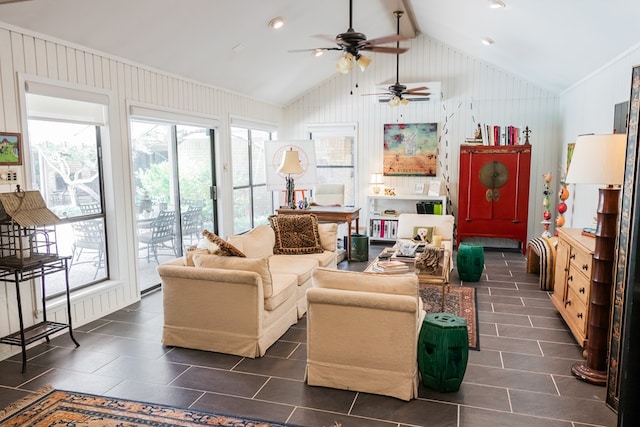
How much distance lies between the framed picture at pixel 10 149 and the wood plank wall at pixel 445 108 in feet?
17.0

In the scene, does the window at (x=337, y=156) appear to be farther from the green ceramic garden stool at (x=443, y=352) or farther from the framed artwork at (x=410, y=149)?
the green ceramic garden stool at (x=443, y=352)

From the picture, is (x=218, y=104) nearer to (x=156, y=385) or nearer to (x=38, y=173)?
(x=38, y=173)

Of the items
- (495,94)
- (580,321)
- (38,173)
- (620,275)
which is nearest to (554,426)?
(620,275)

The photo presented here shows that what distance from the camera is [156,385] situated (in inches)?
125

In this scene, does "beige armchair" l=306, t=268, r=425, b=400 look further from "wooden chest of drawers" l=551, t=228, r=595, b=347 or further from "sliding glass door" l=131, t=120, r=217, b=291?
"sliding glass door" l=131, t=120, r=217, b=291

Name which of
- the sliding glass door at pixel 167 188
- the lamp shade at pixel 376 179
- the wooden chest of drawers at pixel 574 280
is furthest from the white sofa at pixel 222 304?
the lamp shade at pixel 376 179

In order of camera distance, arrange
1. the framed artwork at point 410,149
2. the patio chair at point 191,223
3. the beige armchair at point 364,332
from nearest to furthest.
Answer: the beige armchair at point 364,332 < the patio chair at point 191,223 < the framed artwork at point 410,149

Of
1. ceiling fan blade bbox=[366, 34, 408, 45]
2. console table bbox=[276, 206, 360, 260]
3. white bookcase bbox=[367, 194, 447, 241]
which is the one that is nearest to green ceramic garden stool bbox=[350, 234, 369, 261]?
console table bbox=[276, 206, 360, 260]

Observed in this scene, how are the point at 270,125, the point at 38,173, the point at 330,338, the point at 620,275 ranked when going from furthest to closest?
the point at 270,125 < the point at 38,173 < the point at 330,338 < the point at 620,275

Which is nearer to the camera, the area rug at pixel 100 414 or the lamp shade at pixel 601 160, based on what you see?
the area rug at pixel 100 414

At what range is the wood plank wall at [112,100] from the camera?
11.8ft

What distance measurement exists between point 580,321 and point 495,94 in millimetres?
5121

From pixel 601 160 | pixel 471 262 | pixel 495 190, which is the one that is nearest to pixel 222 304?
pixel 601 160

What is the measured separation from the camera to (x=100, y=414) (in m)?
2.79
